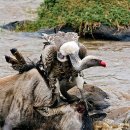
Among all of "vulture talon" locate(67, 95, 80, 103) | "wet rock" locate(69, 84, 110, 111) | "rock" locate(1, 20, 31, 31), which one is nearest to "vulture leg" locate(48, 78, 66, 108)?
"vulture talon" locate(67, 95, 80, 103)

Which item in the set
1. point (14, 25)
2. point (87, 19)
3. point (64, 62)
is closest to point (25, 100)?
point (64, 62)

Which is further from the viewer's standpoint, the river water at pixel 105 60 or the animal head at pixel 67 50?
the river water at pixel 105 60

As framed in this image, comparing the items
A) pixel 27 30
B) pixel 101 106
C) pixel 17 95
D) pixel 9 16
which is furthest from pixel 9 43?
pixel 17 95

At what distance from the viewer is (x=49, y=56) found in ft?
22.7

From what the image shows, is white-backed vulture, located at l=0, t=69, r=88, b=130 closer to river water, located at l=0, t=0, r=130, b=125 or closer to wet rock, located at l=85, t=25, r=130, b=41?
river water, located at l=0, t=0, r=130, b=125

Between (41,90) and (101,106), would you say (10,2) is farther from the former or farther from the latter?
(41,90)

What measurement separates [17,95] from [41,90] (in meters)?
0.33

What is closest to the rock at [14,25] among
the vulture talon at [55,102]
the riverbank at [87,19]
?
the riverbank at [87,19]

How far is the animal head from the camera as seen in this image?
22.1ft

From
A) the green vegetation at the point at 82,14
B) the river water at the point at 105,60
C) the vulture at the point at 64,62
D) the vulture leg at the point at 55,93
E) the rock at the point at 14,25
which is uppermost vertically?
the vulture at the point at 64,62

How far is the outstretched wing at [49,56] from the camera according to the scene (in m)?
6.90

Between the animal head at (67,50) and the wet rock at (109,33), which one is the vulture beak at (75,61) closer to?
the animal head at (67,50)

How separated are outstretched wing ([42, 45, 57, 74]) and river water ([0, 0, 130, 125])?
1.78m

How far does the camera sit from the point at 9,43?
46.1 ft
